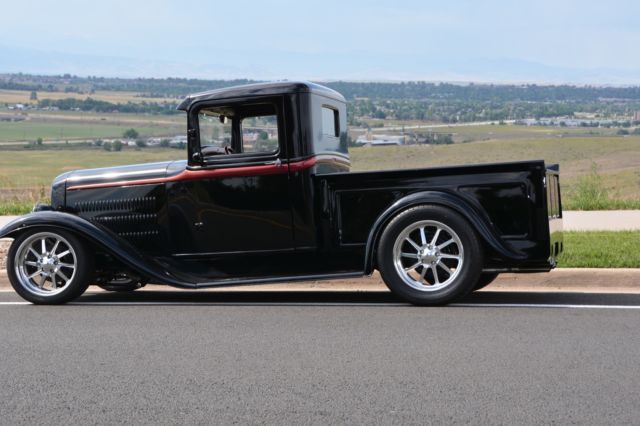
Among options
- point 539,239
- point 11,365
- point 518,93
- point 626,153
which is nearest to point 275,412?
point 11,365

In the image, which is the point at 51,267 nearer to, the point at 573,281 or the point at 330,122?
the point at 330,122

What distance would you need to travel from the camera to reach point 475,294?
10305 millimetres

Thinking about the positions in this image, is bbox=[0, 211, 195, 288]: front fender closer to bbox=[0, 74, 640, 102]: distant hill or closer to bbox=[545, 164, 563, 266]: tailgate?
bbox=[545, 164, 563, 266]: tailgate

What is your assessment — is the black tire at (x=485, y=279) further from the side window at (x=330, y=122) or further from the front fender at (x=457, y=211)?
the side window at (x=330, y=122)

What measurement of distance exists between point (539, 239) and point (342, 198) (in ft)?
5.66

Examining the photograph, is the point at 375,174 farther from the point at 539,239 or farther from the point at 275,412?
the point at 275,412

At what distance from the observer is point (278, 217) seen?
977cm

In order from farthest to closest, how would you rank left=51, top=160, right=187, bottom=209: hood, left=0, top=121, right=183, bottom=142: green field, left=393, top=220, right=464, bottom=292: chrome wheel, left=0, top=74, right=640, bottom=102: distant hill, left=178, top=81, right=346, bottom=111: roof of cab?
left=0, top=74, right=640, bottom=102: distant hill, left=0, top=121, right=183, bottom=142: green field, left=51, top=160, right=187, bottom=209: hood, left=178, top=81, right=346, bottom=111: roof of cab, left=393, top=220, right=464, bottom=292: chrome wheel

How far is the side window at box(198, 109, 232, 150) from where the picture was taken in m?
10.2

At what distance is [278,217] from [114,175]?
1.76 m

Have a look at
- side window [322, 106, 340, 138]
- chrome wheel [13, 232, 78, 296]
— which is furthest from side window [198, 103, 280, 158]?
chrome wheel [13, 232, 78, 296]

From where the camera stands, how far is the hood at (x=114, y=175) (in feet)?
33.4

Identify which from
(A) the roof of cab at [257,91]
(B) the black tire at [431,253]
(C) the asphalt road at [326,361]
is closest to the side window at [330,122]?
(A) the roof of cab at [257,91]

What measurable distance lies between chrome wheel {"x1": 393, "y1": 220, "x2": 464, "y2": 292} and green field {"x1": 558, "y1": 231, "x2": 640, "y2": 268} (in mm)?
2119
